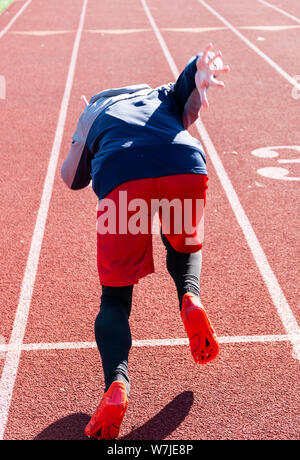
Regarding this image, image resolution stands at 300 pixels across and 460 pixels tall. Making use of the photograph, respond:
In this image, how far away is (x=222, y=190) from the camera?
21.3 ft

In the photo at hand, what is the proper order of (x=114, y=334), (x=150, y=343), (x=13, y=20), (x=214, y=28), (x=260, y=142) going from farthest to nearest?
(x=13, y=20), (x=214, y=28), (x=260, y=142), (x=150, y=343), (x=114, y=334)

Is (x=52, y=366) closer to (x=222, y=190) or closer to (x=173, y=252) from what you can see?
(x=173, y=252)

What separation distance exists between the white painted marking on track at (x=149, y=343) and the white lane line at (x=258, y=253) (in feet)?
0.43

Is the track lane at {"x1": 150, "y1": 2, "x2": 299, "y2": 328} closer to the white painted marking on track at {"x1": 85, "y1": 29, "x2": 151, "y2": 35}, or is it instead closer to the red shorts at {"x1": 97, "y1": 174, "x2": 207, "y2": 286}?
the red shorts at {"x1": 97, "y1": 174, "x2": 207, "y2": 286}

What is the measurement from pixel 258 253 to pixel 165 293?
1043mm

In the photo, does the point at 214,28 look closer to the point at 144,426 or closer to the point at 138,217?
the point at 138,217

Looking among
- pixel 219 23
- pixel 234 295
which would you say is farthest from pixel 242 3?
pixel 234 295

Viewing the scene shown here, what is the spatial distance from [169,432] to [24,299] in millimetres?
1785

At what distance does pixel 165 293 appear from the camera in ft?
15.0

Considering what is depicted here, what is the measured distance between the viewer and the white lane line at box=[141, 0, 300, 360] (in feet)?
13.5

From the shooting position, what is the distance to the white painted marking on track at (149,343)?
3926 mm

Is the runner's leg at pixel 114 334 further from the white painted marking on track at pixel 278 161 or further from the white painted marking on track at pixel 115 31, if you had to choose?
the white painted marking on track at pixel 115 31

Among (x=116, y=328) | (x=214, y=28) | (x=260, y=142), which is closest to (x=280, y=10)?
(x=214, y=28)
